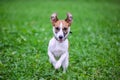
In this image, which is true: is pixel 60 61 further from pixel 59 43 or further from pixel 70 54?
pixel 70 54

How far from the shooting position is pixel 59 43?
6512 mm

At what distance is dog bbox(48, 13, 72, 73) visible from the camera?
20.7 ft

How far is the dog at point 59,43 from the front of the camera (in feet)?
20.7

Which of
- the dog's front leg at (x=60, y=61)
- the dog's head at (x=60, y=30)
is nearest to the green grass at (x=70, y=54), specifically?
the dog's front leg at (x=60, y=61)

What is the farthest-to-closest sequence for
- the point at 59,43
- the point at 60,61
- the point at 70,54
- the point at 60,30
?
the point at 70,54 < the point at 59,43 < the point at 60,61 < the point at 60,30

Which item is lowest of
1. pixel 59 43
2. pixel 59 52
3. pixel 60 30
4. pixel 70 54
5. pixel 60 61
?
pixel 70 54

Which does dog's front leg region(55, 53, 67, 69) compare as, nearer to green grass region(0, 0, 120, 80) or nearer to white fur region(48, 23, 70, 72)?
white fur region(48, 23, 70, 72)

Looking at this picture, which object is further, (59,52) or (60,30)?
(59,52)

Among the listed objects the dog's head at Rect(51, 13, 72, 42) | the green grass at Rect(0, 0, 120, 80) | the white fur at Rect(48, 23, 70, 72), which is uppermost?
the dog's head at Rect(51, 13, 72, 42)

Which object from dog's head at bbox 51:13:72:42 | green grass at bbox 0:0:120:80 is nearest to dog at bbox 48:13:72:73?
dog's head at bbox 51:13:72:42

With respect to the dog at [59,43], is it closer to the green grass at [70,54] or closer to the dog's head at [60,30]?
the dog's head at [60,30]

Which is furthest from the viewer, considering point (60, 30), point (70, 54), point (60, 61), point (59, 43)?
point (70, 54)

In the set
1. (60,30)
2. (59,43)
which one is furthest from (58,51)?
(60,30)

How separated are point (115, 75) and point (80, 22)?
8.57 meters
